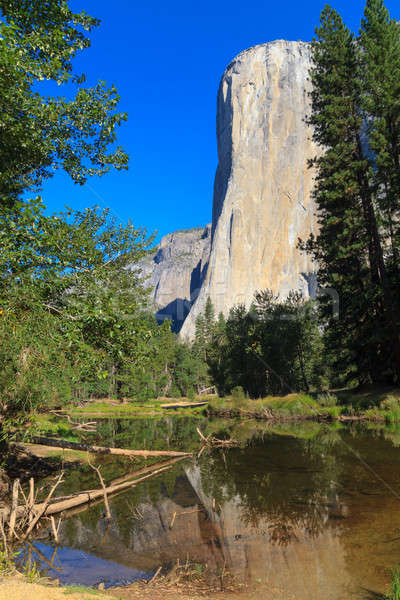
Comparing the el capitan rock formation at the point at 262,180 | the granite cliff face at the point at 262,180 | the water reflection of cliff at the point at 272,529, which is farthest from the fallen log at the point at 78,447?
the el capitan rock formation at the point at 262,180

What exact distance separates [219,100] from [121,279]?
13185cm

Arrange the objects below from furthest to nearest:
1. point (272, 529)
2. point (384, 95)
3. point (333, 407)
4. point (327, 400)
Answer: point (327, 400) < point (333, 407) < point (384, 95) < point (272, 529)

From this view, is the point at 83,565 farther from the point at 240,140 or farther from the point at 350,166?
the point at 240,140

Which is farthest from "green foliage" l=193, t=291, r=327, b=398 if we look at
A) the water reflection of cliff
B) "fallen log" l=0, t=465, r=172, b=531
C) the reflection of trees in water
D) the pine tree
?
"fallen log" l=0, t=465, r=172, b=531

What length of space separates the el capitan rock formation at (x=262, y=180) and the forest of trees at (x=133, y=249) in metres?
58.9

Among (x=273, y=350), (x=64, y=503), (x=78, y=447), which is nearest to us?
(x=64, y=503)

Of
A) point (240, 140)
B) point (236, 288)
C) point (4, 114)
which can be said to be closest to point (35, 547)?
point (4, 114)

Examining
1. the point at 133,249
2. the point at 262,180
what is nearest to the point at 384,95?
the point at 133,249

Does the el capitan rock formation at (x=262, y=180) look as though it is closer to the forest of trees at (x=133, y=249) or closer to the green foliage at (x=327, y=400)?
the forest of trees at (x=133, y=249)

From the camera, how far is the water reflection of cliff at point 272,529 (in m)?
6.09

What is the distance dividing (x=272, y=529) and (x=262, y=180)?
391 ft

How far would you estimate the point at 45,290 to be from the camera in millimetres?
7586

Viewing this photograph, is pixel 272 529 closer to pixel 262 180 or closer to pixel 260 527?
pixel 260 527

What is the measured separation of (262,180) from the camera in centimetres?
11788
